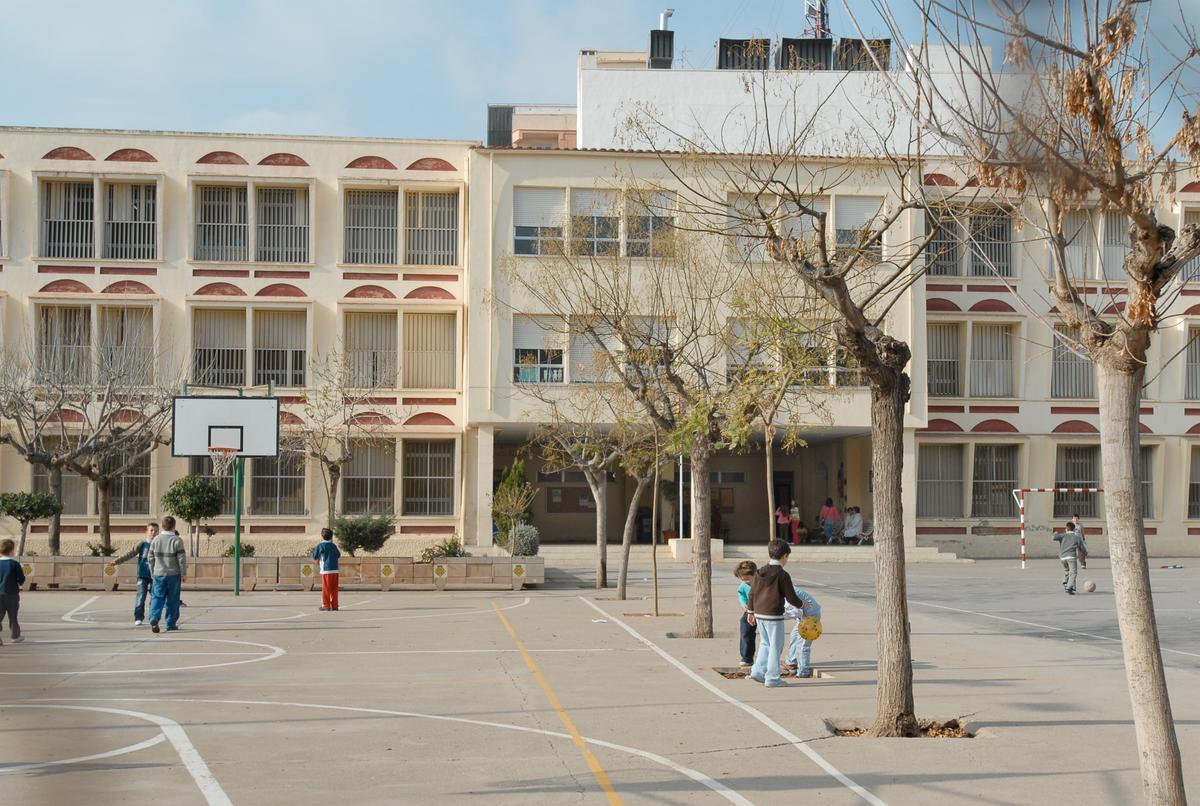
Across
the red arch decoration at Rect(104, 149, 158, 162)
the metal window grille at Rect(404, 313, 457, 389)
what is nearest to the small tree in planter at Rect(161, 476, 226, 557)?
the metal window grille at Rect(404, 313, 457, 389)

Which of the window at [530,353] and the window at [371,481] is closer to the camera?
the window at [530,353]

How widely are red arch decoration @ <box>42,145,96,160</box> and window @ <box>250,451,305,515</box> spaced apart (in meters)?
10.4

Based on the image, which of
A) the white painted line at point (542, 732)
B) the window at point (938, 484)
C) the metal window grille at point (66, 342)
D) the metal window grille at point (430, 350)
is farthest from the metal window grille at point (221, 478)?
the white painted line at point (542, 732)

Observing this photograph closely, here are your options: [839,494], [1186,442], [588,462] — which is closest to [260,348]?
[588,462]

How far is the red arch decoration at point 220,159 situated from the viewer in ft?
131

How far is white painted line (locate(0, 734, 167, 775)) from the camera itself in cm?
927

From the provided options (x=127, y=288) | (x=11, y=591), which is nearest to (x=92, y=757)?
(x=11, y=591)

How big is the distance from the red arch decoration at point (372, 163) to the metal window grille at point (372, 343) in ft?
14.7

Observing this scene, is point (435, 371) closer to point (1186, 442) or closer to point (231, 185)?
point (231, 185)

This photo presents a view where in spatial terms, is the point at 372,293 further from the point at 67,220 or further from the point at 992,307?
the point at 992,307

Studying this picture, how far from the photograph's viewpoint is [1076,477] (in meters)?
44.2

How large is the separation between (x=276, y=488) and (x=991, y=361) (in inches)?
912

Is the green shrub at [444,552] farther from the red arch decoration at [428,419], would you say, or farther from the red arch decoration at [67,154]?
the red arch decoration at [67,154]

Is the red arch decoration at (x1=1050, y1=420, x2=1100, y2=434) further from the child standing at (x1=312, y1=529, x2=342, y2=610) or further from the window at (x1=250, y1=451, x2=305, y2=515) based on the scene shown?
the child standing at (x1=312, y1=529, x2=342, y2=610)
